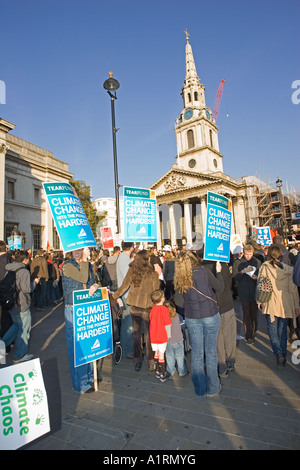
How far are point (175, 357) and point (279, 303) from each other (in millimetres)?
1995

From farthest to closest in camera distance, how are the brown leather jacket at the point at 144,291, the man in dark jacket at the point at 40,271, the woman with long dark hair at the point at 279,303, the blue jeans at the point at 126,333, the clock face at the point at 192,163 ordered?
1. the clock face at the point at 192,163
2. the man in dark jacket at the point at 40,271
3. the blue jeans at the point at 126,333
4. the brown leather jacket at the point at 144,291
5. the woman with long dark hair at the point at 279,303

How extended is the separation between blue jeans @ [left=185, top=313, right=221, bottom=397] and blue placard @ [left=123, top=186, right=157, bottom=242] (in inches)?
98.5

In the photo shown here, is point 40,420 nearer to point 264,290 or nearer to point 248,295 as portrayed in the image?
point 264,290

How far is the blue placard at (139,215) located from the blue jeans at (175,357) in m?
2.27

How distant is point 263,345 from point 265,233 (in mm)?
7836

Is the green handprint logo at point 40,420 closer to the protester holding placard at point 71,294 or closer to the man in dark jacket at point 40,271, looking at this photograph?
the protester holding placard at point 71,294

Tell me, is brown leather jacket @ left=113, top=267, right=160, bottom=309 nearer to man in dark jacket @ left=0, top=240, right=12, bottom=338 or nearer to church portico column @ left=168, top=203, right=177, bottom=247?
man in dark jacket @ left=0, top=240, right=12, bottom=338

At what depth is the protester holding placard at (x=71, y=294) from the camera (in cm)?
388

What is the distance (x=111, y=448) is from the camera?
2.64 meters

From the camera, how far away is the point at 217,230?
166 inches

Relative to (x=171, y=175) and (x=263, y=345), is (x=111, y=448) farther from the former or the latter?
(x=171, y=175)

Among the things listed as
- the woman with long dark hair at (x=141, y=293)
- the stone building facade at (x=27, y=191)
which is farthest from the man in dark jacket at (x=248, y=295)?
the stone building facade at (x=27, y=191)

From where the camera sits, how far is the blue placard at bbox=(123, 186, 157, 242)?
224 inches

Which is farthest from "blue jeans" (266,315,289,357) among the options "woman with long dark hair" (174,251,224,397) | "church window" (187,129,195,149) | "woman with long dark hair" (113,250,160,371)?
"church window" (187,129,195,149)
